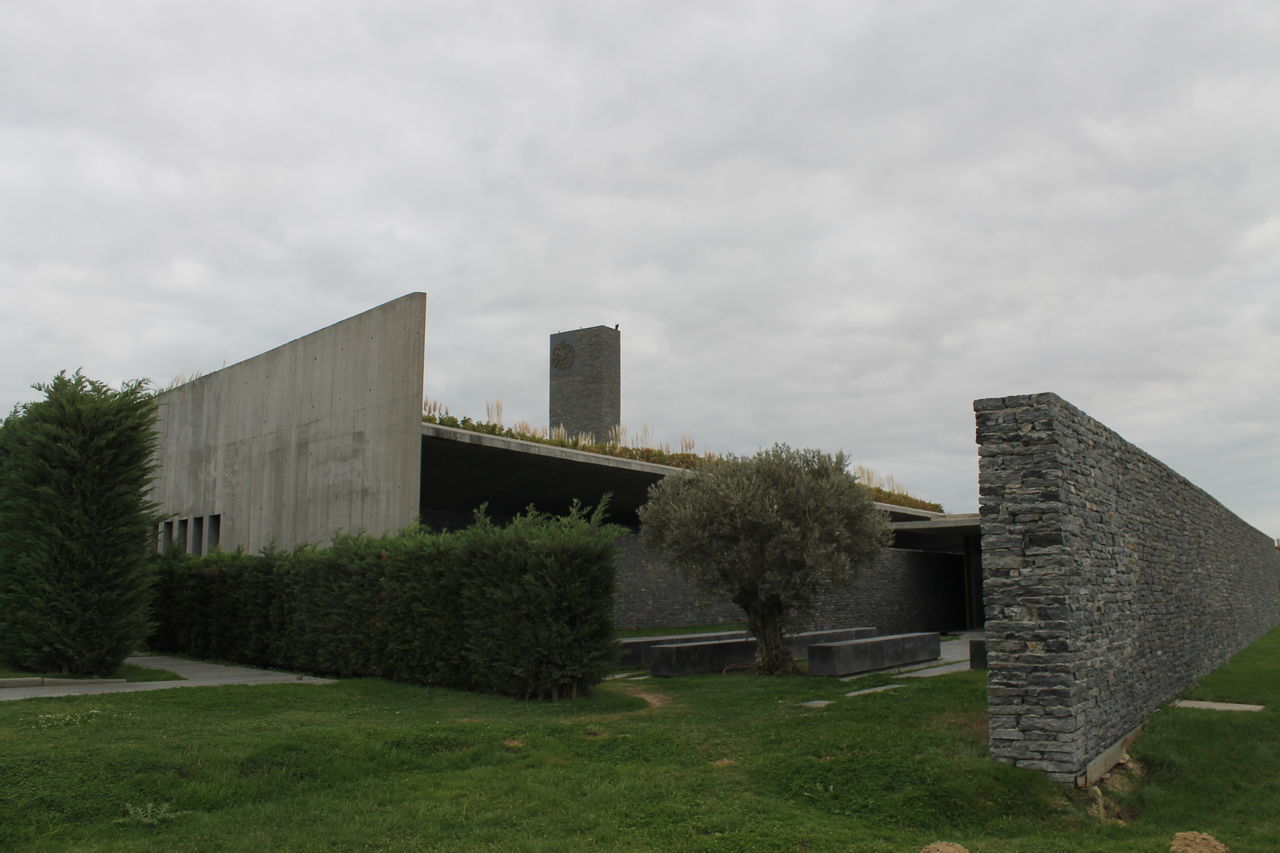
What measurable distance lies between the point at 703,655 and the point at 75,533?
8.98m

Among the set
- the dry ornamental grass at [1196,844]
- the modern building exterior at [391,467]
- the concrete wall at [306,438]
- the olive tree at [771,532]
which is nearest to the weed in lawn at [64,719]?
the modern building exterior at [391,467]

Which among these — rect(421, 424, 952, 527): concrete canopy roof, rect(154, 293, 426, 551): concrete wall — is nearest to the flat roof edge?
rect(421, 424, 952, 527): concrete canopy roof

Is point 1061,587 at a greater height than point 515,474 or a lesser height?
lesser

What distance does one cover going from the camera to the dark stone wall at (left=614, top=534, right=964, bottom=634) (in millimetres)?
23156

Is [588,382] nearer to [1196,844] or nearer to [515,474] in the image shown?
[515,474]

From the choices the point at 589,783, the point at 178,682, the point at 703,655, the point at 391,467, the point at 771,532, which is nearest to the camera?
the point at 589,783

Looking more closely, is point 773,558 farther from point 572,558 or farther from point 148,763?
point 148,763

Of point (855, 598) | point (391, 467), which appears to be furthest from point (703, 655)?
point (855, 598)

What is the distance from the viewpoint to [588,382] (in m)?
26.7

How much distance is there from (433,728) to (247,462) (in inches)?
510

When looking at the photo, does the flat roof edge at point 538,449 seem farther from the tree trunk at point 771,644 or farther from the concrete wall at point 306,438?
the tree trunk at point 771,644

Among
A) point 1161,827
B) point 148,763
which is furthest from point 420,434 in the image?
point 1161,827

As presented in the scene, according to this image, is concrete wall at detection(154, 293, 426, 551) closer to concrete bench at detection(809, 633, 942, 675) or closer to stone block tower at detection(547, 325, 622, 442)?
concrete bench at detection(809, 633, 942, 675)

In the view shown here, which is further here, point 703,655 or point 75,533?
point 703,655
